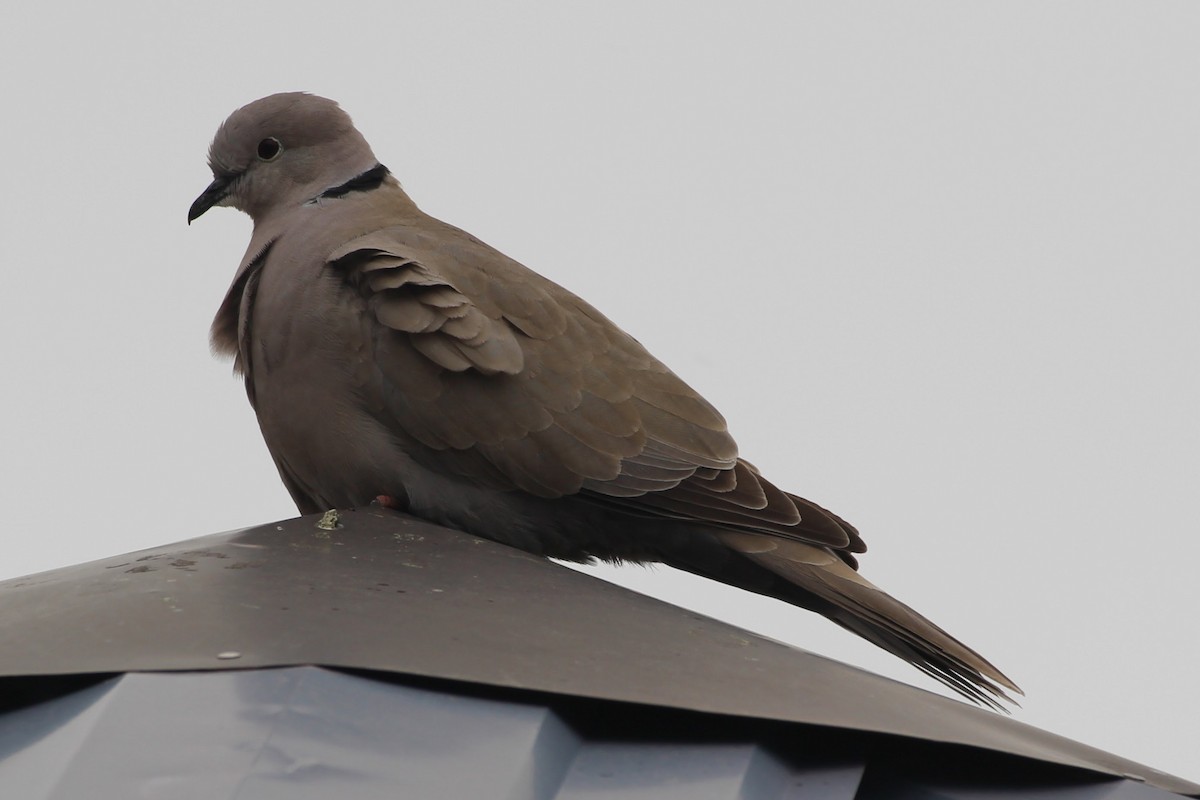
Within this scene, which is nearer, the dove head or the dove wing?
the dove wing

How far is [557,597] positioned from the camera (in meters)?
2.31

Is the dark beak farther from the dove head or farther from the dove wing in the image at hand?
the dove wing

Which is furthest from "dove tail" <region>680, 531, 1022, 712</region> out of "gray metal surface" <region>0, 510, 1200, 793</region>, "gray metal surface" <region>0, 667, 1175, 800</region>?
"gray metal surface" <region>0, 667, 1175, 800</region>

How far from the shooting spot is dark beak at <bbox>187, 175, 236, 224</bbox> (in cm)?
447

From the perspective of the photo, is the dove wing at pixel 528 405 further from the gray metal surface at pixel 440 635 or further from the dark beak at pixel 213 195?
the dark beak at pixel 213 195

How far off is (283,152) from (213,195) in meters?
0.29

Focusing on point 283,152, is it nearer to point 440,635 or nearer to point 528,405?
point 528,405

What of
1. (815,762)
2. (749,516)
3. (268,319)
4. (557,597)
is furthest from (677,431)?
(815,762)

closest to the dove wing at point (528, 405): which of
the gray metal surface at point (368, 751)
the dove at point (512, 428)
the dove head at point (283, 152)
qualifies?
the dove at point (512, 428)

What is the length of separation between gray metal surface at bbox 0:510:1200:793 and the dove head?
6.86ft

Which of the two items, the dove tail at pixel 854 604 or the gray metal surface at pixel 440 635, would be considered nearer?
the gray metal surface at pixel 440 635

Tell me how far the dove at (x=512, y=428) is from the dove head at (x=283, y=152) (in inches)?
25.2

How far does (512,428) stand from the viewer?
3.33 meters

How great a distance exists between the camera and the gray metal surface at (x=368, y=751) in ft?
5.58
